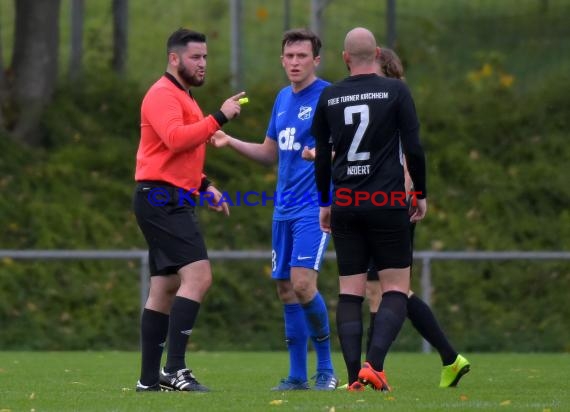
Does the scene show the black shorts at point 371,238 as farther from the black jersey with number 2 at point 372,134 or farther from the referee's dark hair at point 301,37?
the referee's dark hair at point 301,37

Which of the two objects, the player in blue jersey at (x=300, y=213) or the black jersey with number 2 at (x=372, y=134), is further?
the player in blue jersey at (x=300, y=213)

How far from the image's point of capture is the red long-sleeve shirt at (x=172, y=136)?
8.34 m

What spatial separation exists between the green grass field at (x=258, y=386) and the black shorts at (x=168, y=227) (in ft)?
2.81

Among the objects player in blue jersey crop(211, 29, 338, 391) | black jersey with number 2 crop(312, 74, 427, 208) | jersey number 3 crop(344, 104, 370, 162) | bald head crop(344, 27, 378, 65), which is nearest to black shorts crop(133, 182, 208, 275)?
player in blue jersey crop(211, 29, 338, 391)

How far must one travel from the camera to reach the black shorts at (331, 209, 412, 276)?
26.9ft

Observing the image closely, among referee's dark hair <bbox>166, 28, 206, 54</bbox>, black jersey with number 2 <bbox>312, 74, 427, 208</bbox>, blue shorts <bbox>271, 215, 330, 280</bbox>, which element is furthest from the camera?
blue shorts <bbox>271, 215, 330, 280</bbox>

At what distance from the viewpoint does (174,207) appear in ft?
27.6

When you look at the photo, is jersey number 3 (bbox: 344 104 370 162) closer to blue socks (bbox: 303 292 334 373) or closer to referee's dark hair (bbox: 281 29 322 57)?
referee's dark hair (bbox: 281 29 322 57)

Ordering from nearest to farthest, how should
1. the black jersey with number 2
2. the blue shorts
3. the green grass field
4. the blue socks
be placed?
1. the green grass field
2. the black jersey with number 2
3. the blue shorts
4. the blue socks

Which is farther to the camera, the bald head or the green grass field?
the bald head

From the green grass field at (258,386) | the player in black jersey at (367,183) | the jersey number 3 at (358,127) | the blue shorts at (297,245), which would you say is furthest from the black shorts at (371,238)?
the green grass field at (258,386)

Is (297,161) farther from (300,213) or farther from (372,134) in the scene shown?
(372,134)

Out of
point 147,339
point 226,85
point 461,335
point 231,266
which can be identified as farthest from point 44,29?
point 147,339

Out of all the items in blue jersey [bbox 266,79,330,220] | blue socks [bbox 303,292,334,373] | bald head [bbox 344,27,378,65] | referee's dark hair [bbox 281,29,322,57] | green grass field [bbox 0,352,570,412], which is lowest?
green grass field [bbox 0,352,570,412]
